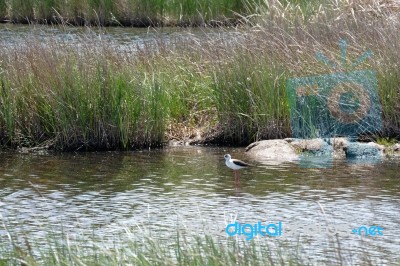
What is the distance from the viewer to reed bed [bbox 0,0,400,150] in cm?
1172

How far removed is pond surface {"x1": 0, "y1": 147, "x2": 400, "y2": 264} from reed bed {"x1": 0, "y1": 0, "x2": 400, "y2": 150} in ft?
1.36

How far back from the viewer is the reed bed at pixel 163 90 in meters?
11.7

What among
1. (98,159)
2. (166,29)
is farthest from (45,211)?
(166,29)

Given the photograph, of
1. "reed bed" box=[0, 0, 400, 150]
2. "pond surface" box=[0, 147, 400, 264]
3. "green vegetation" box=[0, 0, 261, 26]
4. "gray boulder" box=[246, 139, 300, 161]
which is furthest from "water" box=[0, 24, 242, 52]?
"pond surface" box=[0, 147, 400, 264]

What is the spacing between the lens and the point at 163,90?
12.4 meters

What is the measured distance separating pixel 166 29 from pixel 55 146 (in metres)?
12.2

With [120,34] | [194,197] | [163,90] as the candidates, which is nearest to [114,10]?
[120,34]

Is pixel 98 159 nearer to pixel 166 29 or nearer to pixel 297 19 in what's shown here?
pixel 297 19

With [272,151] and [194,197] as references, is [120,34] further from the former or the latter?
[194,197]

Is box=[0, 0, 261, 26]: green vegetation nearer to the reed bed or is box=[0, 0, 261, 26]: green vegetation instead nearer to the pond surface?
the reed bed

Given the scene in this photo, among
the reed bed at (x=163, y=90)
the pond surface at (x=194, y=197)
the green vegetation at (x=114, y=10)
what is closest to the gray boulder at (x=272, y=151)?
the pond surface at (x=194, y=197)

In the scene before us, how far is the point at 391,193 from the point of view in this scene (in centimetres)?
921

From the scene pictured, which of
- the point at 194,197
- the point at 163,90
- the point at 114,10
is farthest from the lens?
the point at 114,10

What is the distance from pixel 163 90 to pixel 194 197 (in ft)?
11.4
